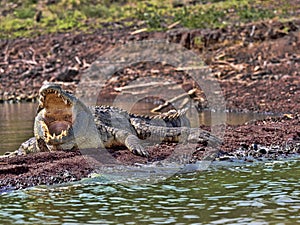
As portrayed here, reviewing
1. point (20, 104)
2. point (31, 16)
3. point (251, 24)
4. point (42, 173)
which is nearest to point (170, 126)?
point (42, 173)

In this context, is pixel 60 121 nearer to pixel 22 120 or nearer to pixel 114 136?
pixel 114 136

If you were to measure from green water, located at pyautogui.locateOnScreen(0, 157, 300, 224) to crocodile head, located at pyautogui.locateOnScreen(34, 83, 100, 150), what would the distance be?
1.71 meters

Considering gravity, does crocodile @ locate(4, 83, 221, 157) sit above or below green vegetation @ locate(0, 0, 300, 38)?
below

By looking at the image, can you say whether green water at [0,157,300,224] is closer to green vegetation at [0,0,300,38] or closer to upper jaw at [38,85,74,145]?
upper jaw at [38,85,74,145]

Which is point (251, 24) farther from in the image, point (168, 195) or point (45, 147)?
point (168, 195)

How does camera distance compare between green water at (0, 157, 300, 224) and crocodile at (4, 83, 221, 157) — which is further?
crocodile at (4, 83, 221, 157)

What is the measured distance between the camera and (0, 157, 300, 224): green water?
5.93 metres

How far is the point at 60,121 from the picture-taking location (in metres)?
9.16

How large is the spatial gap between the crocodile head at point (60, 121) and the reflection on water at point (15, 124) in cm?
151

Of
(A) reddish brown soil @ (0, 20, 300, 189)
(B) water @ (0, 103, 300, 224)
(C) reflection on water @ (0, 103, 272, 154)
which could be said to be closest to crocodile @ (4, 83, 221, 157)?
(A) reddish brown soil @ (0, 20, 300, 189)

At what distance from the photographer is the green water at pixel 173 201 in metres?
5.93

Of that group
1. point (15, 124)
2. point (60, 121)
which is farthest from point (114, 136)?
point (15, 124)

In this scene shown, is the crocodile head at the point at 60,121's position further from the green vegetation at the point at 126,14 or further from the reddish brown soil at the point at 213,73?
the green vegetation at the point at 126,14

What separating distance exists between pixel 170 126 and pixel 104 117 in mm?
1178
